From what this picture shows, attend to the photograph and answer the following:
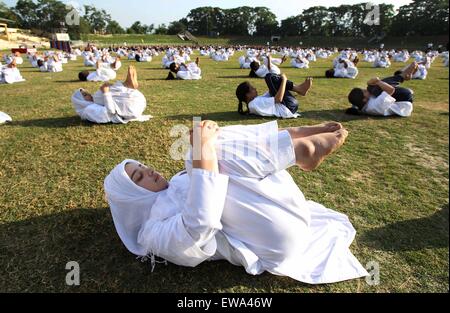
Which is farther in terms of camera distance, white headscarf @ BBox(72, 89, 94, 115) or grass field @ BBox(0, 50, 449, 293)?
white headscarf @ BBox(72, 89, 94, 115)

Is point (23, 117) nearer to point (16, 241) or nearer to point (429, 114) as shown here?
point (16, 241)

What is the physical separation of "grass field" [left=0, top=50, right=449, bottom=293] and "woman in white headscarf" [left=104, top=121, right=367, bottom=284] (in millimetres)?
175

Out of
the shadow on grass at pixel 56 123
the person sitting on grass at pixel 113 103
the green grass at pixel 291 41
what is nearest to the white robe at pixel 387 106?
the person sitting on grass at pixel 113 103

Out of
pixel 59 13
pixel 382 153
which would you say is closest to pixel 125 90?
pixel 382 153

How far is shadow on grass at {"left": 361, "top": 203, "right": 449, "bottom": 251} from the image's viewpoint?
105 inches

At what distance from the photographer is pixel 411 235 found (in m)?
2.79

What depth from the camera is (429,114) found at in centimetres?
685

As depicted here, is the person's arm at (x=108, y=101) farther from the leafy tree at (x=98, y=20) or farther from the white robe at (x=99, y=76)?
the leafy tree at (x=98, y=20)

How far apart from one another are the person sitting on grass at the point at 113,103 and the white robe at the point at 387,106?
4622 millimetres

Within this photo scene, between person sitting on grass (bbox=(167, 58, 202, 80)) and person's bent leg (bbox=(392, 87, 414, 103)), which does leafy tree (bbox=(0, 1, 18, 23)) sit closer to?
person sitting on grass (bbox=(167, 58, 202, 80))

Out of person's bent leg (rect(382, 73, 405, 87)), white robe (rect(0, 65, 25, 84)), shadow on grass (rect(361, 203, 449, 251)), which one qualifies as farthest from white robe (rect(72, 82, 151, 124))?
white robe (rect(0, 65, 25, 84))

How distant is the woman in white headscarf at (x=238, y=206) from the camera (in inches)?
71.6
